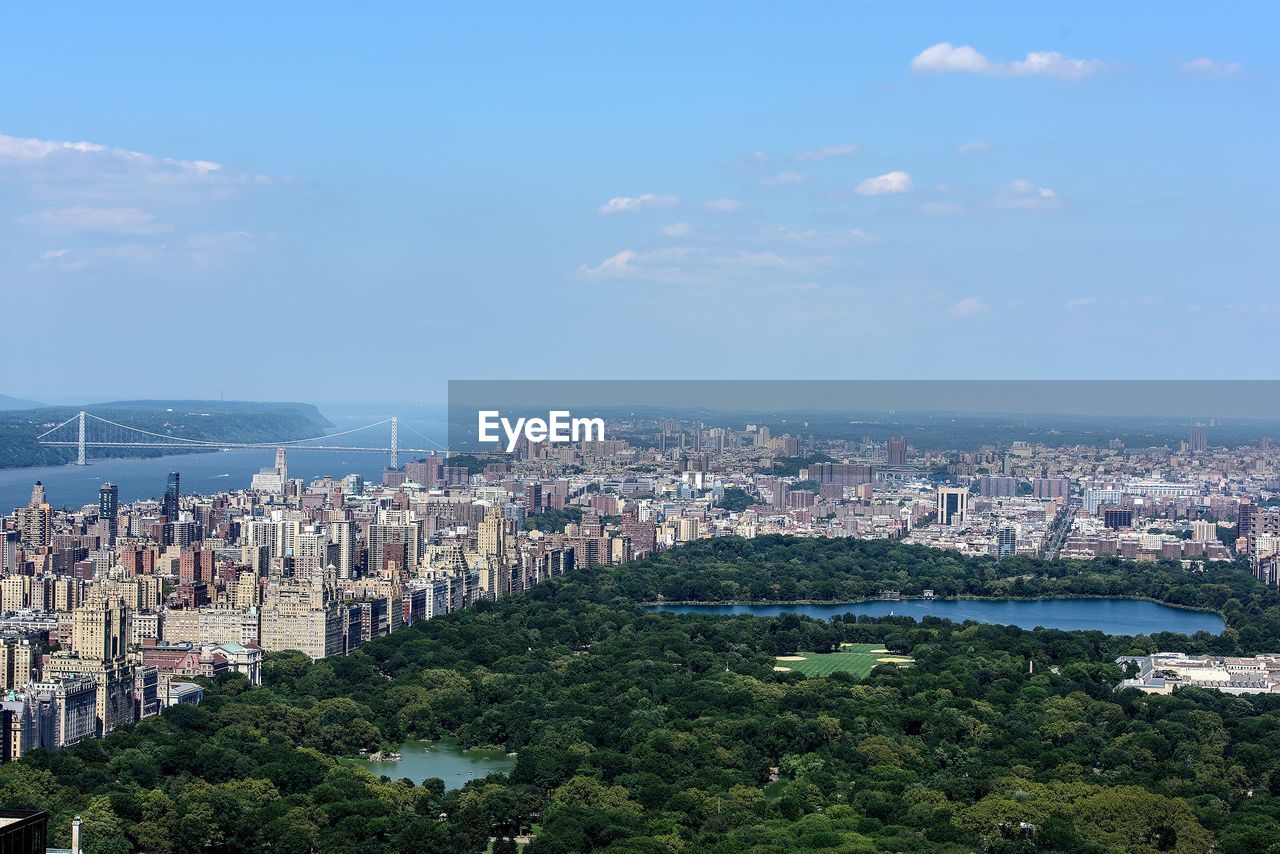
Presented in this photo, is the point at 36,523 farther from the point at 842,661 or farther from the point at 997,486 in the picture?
the point at 997,486

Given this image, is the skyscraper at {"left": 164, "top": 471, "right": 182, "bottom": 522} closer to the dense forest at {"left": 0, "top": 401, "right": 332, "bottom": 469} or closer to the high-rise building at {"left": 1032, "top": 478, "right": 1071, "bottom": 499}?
the dense forest at {"left": 0, "top": 401, "right": 332, "bottom": 469}

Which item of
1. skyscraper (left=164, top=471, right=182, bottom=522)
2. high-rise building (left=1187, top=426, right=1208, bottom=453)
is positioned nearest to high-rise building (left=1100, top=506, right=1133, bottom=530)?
high-rise building (left=1187, top=426, right=1208, bottom=453)

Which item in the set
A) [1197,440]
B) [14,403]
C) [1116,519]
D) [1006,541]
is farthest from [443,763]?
[14,403]

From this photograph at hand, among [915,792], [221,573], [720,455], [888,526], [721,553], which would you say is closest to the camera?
[915,792]

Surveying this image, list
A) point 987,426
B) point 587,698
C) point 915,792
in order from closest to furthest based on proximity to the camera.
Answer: point 915,792
point 587,698
point 987,426

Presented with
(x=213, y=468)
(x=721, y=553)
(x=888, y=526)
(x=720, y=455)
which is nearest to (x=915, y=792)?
(x=721, y=553)

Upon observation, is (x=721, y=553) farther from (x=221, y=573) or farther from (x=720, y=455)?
(x=720, y=455)

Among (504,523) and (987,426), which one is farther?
(987,426)
